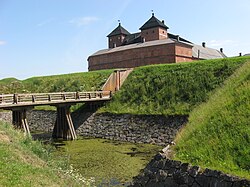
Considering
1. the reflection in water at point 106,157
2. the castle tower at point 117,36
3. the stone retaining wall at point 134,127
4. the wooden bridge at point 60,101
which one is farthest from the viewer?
Result: the castle tower at point 117,36

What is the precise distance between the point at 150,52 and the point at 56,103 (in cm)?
2204

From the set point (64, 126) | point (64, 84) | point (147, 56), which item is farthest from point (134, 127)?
point (147, 56)

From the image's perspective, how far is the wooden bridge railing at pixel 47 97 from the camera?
1830cm

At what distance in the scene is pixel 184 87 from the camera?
23953 millimetres

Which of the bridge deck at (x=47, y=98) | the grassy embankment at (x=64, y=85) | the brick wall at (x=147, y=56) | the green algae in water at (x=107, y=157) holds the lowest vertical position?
the green algae in water at (x=107, y=157)

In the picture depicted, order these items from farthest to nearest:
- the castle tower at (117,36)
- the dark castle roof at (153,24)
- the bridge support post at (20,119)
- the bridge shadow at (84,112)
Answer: the castle tower at (117,36), the dark castle roof at (153,24), the bridge shadow at (84,112), the bridge support post at (20,119)

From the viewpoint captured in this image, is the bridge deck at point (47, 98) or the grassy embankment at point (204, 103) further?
the bridge deck at point (47, 98)

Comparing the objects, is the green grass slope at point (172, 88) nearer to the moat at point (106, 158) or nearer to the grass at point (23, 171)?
the moat at point (106, 158)

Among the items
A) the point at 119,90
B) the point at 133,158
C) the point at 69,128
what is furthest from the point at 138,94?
the point at 133,158

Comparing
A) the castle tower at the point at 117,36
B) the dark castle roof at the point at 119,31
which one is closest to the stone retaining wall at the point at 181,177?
the castle tower at the point at 117,36

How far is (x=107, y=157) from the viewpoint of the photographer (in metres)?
15.9

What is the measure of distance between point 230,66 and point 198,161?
17.8 metres

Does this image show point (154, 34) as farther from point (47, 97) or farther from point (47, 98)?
point (47, 98)

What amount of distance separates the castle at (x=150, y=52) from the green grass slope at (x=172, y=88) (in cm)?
1044
